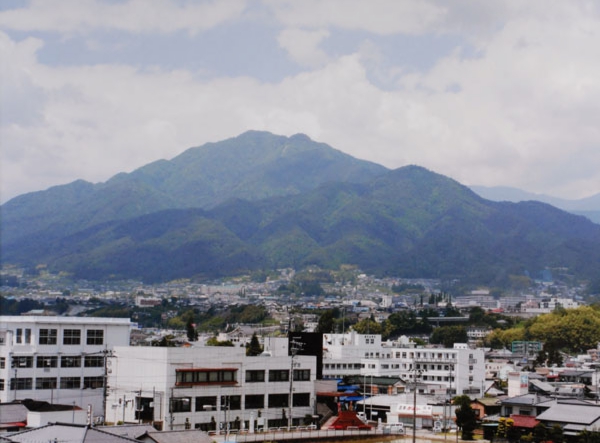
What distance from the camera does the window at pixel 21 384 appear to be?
43.7 metres

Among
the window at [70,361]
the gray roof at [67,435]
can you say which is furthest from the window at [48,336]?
the gray roof at [67,435]

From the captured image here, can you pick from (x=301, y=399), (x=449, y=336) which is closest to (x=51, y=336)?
(x=301, y=399)

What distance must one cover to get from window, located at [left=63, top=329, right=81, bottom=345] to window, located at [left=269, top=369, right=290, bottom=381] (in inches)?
410

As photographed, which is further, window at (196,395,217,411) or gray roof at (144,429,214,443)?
window at (196,395,217,411)

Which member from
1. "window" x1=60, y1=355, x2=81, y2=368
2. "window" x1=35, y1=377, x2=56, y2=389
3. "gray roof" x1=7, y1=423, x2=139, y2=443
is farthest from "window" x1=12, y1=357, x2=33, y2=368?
"gray roof" x1=7, y1=423, x2=139, y2=443

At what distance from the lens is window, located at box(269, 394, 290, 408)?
43.2m

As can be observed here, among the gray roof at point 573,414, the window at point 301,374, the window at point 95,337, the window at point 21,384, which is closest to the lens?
the gray roof at point 573,414

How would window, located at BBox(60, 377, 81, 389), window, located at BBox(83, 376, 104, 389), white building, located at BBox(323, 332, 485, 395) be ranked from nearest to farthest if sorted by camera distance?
window, located at BBox(60, 377, 81, 389) → window, located at BBox(83, 376, 104, 389) → white building, located at BBox(323, 332, 485, 395)

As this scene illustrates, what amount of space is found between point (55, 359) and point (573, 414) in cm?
2488

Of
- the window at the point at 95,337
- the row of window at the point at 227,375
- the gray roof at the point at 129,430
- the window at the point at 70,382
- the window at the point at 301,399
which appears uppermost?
the window at the point at 95,337

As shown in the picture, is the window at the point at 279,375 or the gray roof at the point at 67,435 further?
the window at the point at 279,375

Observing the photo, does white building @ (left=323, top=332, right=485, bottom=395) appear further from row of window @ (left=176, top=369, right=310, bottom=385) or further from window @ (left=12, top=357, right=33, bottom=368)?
window @ (left=12, top=357, right=33, bottom=368)

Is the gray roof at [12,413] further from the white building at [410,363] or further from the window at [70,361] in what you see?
the white building at [410,363]

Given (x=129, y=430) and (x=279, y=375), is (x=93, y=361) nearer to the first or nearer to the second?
(x=279, y=375)
